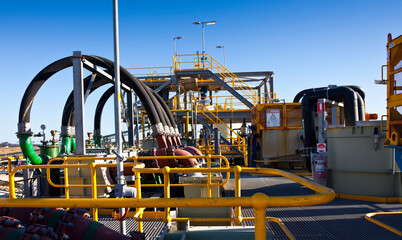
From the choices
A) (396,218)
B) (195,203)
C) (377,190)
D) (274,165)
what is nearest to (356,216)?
(396,218)

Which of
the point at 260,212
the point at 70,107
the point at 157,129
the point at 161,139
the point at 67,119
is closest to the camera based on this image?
the point at 260,212

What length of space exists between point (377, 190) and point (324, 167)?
4.22 feet

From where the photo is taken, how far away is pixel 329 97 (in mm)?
9742

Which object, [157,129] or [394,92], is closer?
[394,92]

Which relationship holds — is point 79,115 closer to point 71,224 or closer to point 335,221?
point 71,224

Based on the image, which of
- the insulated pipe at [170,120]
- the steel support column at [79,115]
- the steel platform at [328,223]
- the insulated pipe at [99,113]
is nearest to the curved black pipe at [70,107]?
the insulated pipe at [99,113]

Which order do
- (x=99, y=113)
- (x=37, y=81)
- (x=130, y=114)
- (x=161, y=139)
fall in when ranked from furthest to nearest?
(x=99, y=113)
(x=130, y=114)
(x=161, y=139)
(x=37, y=81)

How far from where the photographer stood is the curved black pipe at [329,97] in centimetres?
906

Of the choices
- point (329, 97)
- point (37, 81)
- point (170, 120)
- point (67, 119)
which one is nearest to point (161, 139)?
point (170, 120)

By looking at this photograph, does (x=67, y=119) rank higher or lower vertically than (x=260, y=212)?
higher

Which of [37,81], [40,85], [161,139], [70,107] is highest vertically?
[37,81]

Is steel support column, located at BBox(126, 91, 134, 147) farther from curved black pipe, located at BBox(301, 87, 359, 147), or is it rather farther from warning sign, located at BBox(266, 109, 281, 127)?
curved black pipe, located at BBox(301, 87, 359, 147)

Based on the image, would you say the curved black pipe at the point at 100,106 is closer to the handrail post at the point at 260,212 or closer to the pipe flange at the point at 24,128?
the pipe flange at the point at 24,128

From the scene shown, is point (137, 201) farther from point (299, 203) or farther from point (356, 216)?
point (356, 216)
